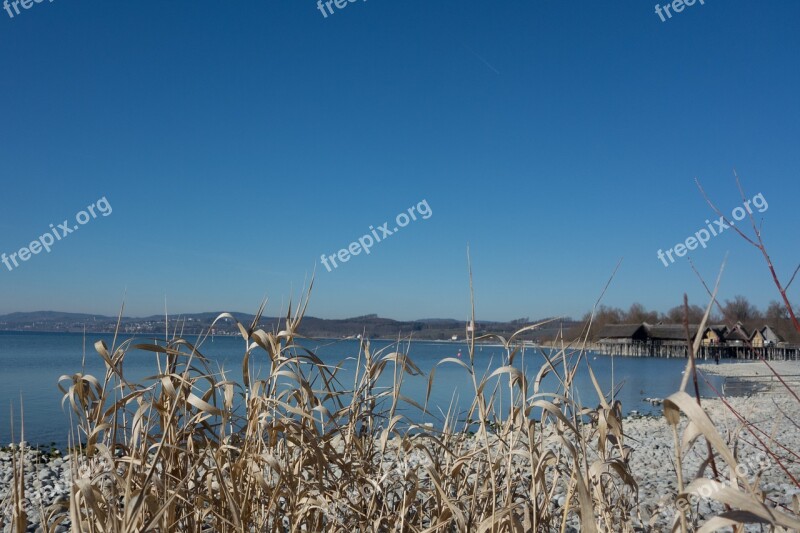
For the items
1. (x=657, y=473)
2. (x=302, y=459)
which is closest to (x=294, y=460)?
(x=302, y=459)

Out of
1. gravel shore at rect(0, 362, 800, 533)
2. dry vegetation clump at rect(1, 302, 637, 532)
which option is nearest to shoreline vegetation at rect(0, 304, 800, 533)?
dry vegetation clump at rect(1, 302, 637, 532)

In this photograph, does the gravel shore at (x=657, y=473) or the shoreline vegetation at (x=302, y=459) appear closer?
the shoreline vegetation at (x=302, y=459)

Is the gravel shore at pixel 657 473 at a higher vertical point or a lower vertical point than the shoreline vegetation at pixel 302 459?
lower

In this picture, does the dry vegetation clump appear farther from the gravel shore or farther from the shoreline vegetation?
the gravel shore

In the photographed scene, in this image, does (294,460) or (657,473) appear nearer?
(294,460)

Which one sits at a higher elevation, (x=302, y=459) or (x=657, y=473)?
(x=302, y=459)

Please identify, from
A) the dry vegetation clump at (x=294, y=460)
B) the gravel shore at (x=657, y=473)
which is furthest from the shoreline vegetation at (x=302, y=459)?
the gravel shore at (x=657, y=473)

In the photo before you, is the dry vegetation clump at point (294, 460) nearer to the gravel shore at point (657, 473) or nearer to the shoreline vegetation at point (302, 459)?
the shoreline vegetation at point (302, 459)

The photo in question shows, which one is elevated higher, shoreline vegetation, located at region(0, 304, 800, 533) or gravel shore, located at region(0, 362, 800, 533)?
shoreline vegetation, located at region(0, 304, 800, 533)

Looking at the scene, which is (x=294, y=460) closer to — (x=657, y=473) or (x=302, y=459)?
(x=302, y=459)

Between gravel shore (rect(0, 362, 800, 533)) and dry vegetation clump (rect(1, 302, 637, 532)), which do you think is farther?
gravel shore (rect(0, 362, 800, 533))

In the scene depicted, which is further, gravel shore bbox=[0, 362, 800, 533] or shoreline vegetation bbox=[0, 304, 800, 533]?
gravel shore bbox=[0, 362, 800, 533]

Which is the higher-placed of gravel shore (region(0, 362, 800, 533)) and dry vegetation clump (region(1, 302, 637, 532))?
dry vegetation clump (region(1, 302, 637, 532))

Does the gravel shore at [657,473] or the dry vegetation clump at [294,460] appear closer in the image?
the dry vegetation clump at [294,460]
